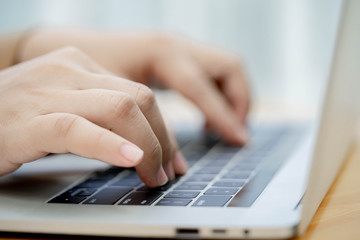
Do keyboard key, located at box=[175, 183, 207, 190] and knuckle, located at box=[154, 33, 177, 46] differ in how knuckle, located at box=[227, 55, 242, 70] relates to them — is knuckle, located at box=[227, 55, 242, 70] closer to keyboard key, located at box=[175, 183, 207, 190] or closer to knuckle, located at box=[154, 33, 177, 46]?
knuckle, located at box=[154, 33, 177, 46]

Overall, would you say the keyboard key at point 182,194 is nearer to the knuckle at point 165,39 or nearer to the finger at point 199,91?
the finger at point 199,91

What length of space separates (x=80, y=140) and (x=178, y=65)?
429 mm

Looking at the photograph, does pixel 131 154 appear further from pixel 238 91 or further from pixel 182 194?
pixel 238 91

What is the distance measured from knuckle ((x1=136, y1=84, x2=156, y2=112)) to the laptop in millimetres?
75

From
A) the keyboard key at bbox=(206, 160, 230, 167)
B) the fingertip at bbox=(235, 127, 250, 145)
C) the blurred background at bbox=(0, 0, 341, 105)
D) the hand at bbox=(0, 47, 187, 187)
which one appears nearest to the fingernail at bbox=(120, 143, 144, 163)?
the hand at bbox=(0, 47, 187, 187)

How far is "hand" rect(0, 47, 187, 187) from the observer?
43 cm

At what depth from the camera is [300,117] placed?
3.30ft

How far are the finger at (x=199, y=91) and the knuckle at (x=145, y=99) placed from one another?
31cm

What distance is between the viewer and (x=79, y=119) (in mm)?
435

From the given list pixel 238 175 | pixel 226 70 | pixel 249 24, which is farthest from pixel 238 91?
pixel 249 24

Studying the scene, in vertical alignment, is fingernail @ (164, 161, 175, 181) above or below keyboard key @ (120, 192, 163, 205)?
below

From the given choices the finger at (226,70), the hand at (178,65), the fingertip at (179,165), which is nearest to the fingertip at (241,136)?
the hand at (178,65)

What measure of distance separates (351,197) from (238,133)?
305 millimetres

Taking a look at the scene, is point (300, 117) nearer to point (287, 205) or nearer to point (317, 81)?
point (317, 81)
